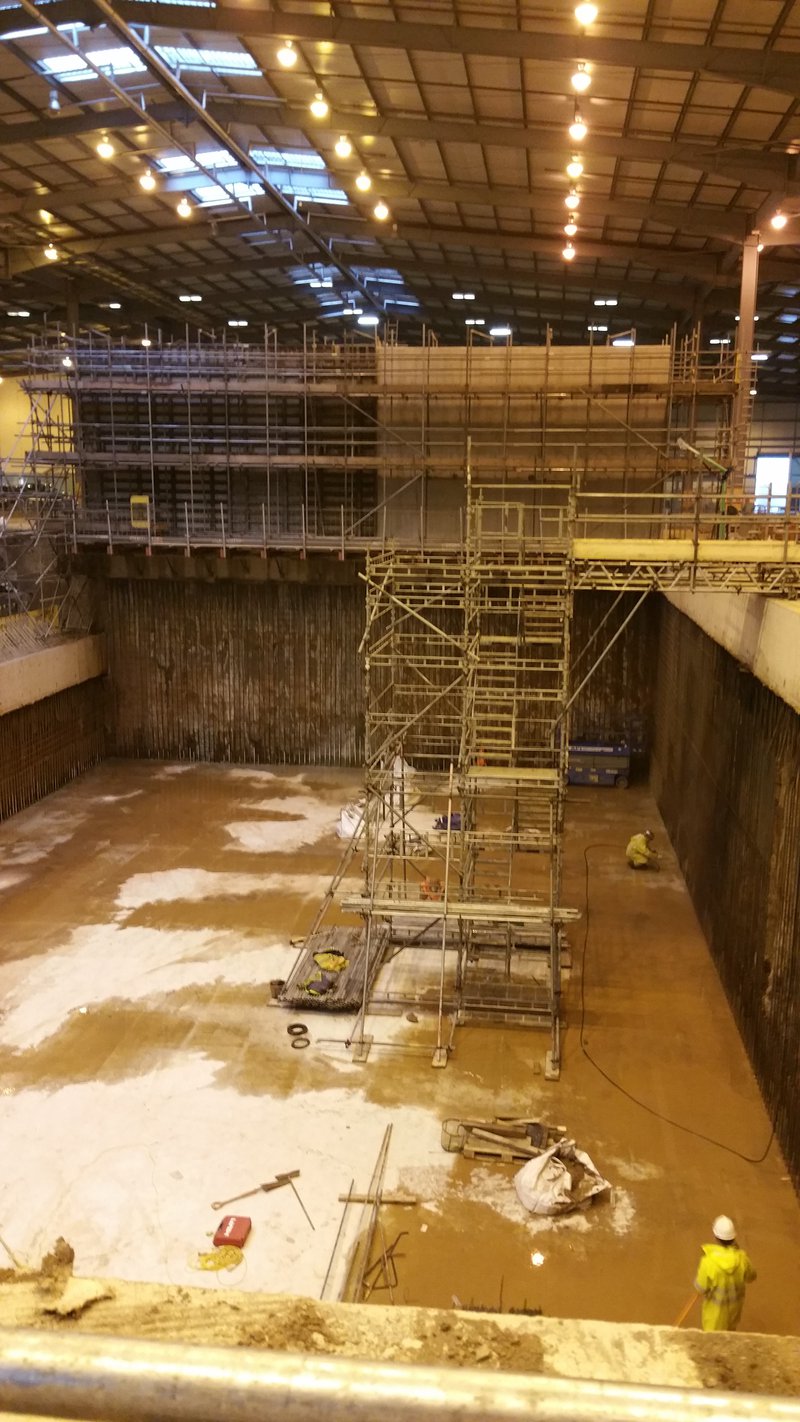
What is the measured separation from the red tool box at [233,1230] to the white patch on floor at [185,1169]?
8cm

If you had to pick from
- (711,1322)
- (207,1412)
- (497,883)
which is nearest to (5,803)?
(497,883)

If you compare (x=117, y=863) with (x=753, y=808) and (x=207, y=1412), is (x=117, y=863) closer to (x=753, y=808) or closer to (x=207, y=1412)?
(x=753, y=808)

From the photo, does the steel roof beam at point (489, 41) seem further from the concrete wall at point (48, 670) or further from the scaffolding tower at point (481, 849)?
the concrete wall at point (48, 670)

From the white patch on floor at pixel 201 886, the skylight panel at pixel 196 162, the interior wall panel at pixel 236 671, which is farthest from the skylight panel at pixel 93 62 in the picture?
the white patch on floor at pixel 201 886

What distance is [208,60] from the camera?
16.3m

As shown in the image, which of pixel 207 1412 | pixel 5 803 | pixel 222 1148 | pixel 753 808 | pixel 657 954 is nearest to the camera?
pixel 207 1412

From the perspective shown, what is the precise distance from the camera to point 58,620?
73.5 feet

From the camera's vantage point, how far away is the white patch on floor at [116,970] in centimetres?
1163

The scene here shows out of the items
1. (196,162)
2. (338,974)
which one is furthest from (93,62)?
(338,974)

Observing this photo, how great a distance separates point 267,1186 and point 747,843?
6.49m

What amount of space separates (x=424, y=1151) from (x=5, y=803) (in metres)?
12.2

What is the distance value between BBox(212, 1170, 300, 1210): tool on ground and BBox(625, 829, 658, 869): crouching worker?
29.2ft

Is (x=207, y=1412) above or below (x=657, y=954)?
above

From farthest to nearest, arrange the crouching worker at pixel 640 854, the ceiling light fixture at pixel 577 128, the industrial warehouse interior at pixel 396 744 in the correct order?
the crouching worker at pixel 640 854, the ceiling light fixture at pixel 577 128, the industrial warehouse interior at pixel 396 744
